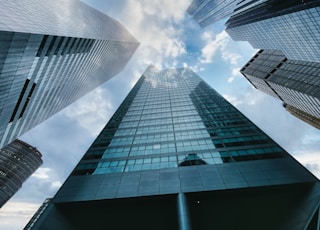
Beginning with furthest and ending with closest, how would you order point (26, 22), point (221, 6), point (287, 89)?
point (221, 6) < point (287, 89) < point (26, 22)

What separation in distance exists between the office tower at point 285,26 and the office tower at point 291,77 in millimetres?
15106

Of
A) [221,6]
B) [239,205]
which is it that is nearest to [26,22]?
[239,205]

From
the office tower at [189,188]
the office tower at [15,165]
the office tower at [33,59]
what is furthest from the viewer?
the office tower at [15,165]

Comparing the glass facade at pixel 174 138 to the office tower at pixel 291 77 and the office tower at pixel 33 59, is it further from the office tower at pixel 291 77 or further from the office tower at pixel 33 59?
the office tower at pixel 291 77

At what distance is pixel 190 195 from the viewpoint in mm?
27734

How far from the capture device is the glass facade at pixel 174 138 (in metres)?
34.8

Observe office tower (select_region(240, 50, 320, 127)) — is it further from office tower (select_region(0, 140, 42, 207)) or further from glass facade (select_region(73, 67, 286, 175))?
office tower (select_region(0, 140, 42, 207))

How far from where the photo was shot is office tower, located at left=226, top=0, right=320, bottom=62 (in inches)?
2262

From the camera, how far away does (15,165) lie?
458 ft

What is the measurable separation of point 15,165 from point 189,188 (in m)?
153

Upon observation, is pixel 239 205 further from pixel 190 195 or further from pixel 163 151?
pixel 163 151

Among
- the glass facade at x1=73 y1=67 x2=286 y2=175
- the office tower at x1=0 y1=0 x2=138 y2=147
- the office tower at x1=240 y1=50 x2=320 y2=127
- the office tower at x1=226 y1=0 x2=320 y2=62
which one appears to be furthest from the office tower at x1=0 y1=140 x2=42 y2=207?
the office tower at x1=240 y1=50 x2=320 y2=127

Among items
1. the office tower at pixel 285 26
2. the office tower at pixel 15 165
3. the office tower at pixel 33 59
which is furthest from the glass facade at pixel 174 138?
the office tower at pixel 15 165

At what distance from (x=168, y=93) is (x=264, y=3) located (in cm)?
5000
